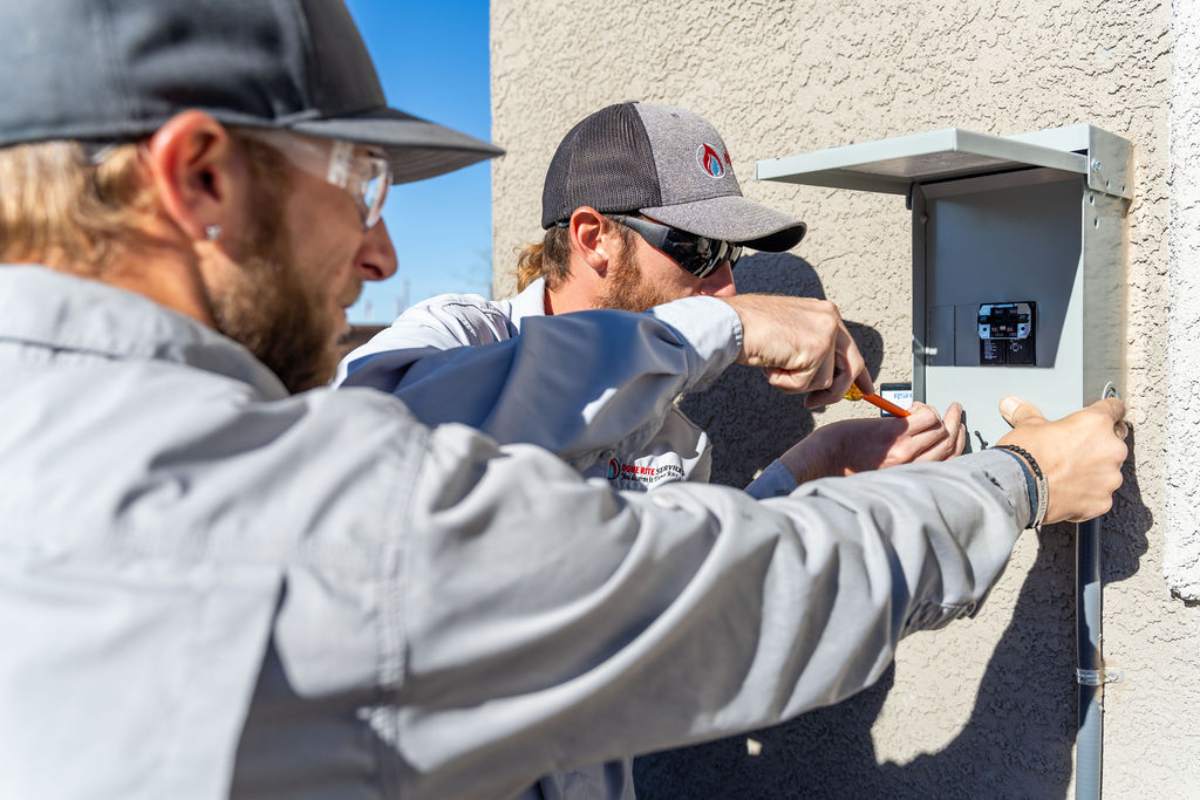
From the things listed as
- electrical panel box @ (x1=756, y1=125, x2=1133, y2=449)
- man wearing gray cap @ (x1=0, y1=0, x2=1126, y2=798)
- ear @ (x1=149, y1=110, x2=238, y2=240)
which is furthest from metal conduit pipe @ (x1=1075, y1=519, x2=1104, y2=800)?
ear @ (x1=149, y1=110, x2=238, y2=240)

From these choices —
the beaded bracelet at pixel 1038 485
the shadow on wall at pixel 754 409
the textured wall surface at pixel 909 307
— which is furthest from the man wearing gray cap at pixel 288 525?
the shadow on wall at pixel 754 409

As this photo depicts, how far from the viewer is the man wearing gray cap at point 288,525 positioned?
71cm

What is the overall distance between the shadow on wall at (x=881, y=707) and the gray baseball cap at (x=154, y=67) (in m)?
1.42

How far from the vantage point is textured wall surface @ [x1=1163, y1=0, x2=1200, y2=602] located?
1510 millimetres

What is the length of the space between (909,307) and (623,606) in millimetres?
1320

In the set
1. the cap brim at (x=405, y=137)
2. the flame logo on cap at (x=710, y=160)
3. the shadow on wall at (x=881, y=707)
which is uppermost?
the flame logo on cap at (x=710, y=160)

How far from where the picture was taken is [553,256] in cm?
223

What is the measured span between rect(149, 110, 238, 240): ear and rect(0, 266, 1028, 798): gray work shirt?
114 millimetres

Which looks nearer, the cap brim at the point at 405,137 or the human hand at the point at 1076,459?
the cap brim at the point at 405,137

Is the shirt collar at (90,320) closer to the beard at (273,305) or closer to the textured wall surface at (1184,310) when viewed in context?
the beard at (273,305)

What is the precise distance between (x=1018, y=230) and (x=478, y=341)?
102 centimetres

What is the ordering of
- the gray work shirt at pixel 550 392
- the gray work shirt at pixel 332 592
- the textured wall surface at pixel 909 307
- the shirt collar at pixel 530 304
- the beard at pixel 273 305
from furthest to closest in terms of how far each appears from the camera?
the shirt collar at pixel 530 304, the textured wall surface at pixel 909 307, the gray work shirt at pixel 550 392, the beard at pixel 273 305, the gray work shirt at pixel 332 592

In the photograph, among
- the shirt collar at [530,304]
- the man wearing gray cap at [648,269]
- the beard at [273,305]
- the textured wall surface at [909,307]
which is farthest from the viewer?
the shirt collar at [530,304]

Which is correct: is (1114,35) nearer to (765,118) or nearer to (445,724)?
(765,118)
